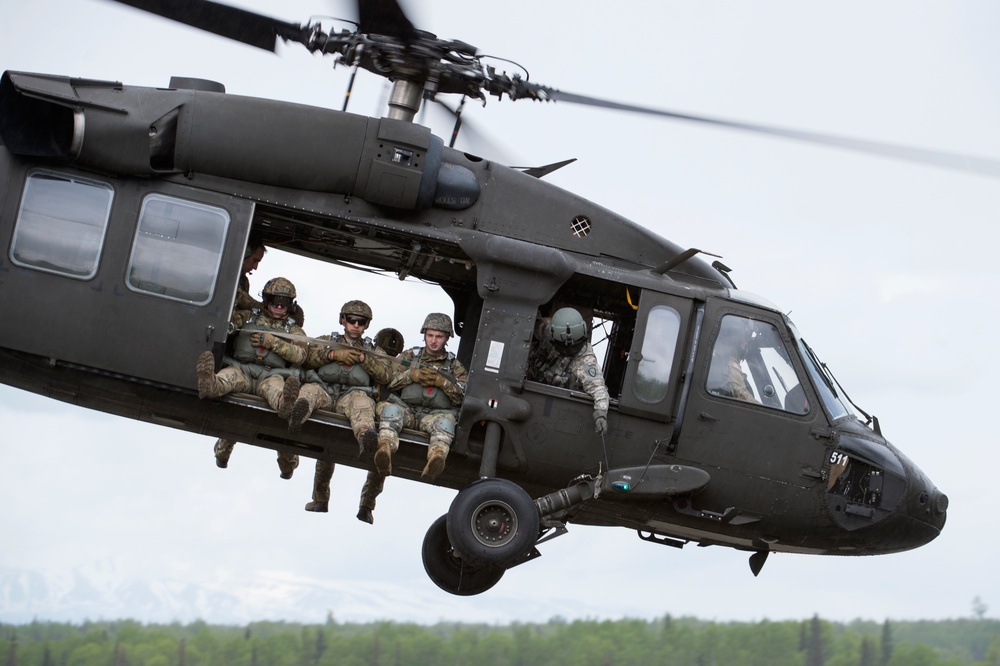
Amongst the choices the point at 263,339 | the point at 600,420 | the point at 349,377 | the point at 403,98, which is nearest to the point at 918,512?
the point at 600,420

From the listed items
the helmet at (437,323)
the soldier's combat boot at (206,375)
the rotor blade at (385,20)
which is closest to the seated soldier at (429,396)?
the helmet at (437,323)

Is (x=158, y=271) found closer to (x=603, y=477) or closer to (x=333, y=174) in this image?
(x=333, y=174)

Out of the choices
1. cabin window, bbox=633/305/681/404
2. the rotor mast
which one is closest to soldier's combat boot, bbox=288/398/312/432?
the rotor mast

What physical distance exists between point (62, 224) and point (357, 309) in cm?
210

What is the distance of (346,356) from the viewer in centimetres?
938

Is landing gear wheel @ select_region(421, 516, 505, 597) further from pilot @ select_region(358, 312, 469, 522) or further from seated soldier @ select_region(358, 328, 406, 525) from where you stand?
pilot @ select_region(358, 312, 469, 522)

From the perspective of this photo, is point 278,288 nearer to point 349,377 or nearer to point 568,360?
point 349,377

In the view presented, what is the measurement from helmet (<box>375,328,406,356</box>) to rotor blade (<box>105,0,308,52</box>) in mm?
2526

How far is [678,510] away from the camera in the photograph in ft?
32.0

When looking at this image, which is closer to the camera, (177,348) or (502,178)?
(177,348)

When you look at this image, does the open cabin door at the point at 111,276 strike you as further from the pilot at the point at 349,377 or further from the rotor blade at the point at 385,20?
the rotor blade at the point at 385,20

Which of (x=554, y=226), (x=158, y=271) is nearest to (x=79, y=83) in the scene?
(x=158, y=271)

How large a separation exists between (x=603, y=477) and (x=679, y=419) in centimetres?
69

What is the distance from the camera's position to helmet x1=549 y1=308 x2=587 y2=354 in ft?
31.0
